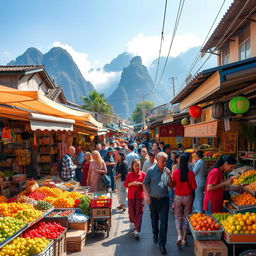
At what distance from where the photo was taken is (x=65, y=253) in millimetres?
4746

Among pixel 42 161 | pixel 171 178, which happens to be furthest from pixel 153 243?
pixel 42 161

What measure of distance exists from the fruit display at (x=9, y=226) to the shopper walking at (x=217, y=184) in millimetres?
3443

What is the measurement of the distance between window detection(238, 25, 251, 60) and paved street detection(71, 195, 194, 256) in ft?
24.6

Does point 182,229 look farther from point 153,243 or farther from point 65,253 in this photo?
point 65,253

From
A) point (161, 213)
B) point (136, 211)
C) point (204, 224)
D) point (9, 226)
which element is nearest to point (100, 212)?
point (136, 211)

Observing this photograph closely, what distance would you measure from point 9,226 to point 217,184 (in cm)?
372

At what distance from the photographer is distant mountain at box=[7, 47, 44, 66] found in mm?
181375

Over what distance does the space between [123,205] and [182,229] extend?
2.95 meters

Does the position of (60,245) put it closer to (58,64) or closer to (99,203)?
(99,203)

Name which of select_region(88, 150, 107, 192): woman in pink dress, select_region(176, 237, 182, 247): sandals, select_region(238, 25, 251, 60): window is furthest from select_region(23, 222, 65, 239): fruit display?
select_region(238, 25, 251, 60): window

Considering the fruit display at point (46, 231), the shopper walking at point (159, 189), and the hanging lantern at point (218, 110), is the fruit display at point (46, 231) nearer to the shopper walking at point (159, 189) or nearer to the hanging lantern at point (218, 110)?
the shopper walking at point (159, 189)

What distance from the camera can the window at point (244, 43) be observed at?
9.91m

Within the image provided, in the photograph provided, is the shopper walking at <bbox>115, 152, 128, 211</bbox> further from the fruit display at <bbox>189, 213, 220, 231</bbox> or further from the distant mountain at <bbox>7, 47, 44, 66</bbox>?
the distant mountain at <bbox>7, 47, 44, 66</bbox>

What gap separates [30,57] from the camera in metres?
185
